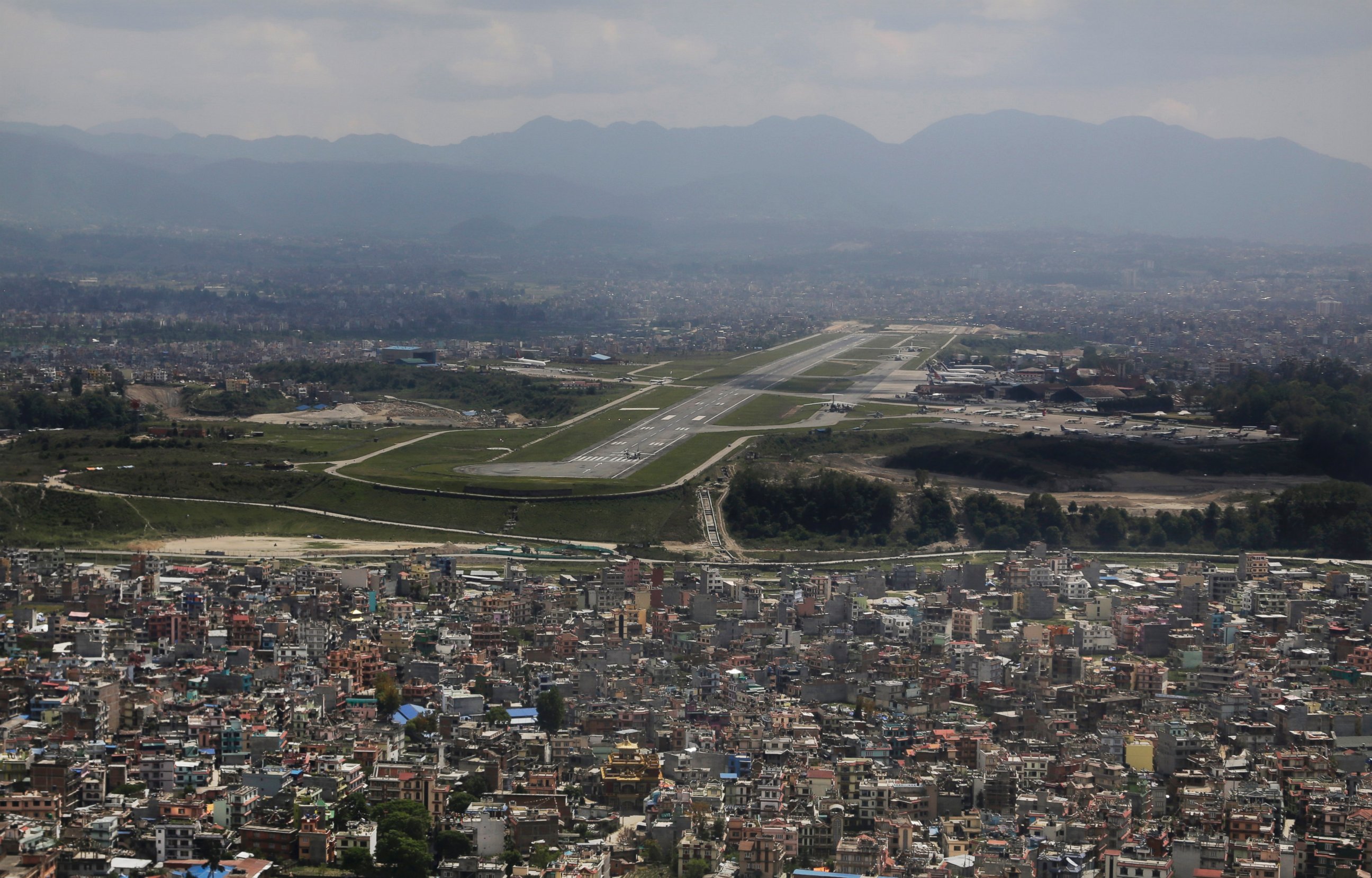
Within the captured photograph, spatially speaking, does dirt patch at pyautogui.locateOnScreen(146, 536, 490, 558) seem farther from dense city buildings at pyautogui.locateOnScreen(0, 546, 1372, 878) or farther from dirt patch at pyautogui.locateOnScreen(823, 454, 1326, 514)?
dirt patch at pyautogui.locateOnScreen(823, 454, 1326, 514)

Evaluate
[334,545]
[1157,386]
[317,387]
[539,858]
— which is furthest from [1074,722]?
[317,387]

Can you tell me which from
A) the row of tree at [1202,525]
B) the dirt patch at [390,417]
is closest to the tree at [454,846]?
the row of tree at [1202,525]

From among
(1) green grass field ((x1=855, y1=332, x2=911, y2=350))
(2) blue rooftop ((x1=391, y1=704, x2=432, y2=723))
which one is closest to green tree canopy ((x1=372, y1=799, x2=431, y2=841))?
(2) blue rooftop ((x1=391, y1=704, x2=432, y2=723))

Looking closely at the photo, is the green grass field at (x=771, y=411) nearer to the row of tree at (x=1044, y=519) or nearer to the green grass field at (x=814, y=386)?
the green grass field at (x=814, y=386)

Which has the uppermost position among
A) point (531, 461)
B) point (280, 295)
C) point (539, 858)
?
point (280, 295)

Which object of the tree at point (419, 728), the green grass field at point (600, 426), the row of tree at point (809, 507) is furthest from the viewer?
the green grass field at point (600, 426)

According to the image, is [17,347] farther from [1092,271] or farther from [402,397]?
[1092,271]
